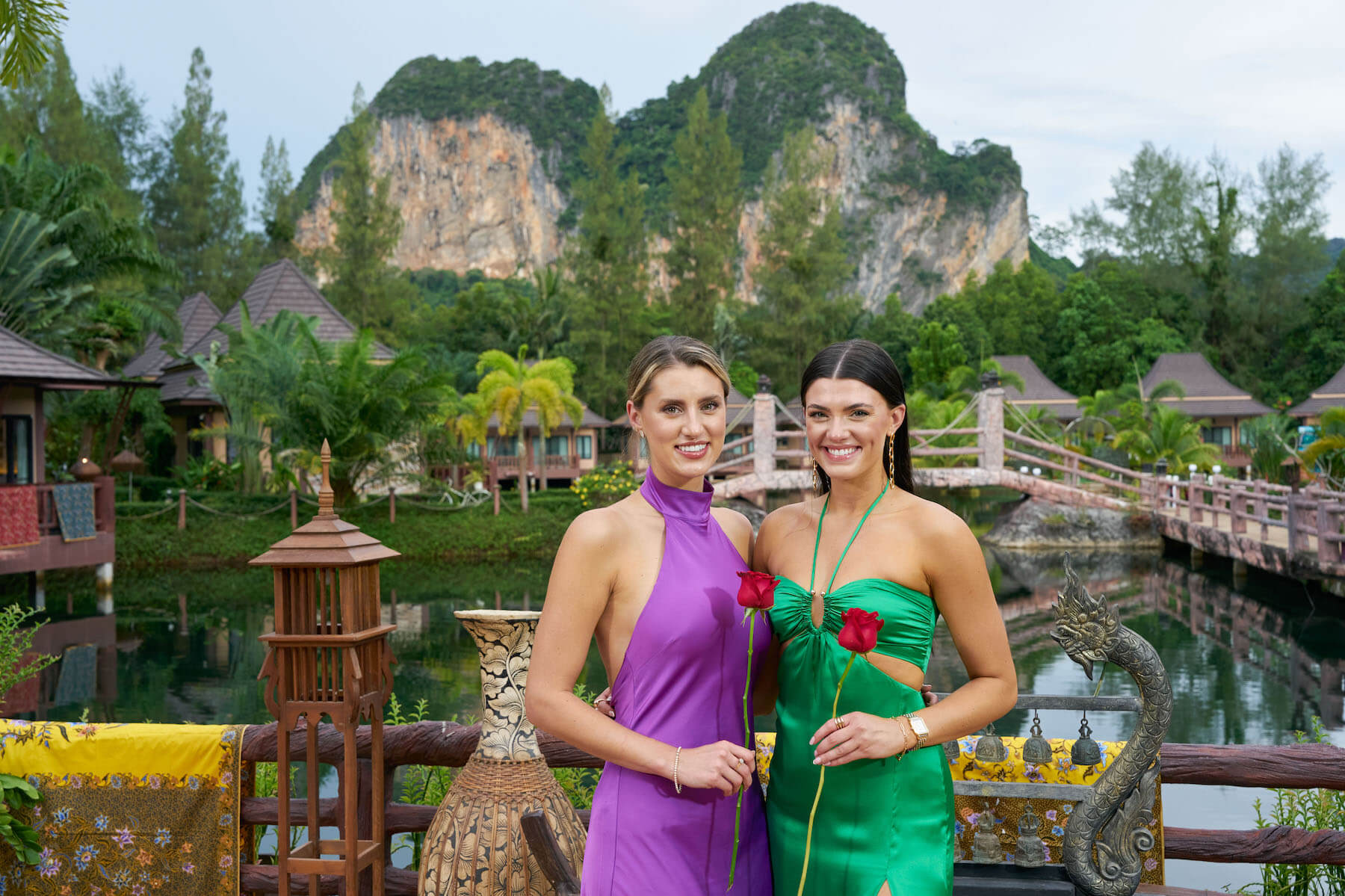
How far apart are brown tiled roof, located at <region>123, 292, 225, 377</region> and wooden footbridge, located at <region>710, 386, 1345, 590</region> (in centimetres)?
1283

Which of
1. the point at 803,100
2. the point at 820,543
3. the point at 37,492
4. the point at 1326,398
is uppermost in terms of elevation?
the point at 803,100

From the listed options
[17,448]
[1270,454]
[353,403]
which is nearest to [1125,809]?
[17,448]

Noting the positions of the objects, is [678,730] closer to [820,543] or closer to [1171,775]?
[820,543]

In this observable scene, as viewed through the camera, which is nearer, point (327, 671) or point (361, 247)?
point (327, 671)

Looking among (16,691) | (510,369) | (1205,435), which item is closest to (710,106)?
(1205,435)

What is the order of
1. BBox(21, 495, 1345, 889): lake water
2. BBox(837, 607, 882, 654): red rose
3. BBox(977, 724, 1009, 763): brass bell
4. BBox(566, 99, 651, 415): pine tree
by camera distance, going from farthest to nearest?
BBox(566, 99, 651, 415): pine tree < BBox(21, 495, 1345, 889): lake water < BBox(977, 724, 1009, 763): brass bell < BBox(837, 607, 882, 654): red rose

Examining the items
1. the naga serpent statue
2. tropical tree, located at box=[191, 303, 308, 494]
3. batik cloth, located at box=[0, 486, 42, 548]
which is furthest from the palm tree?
the naga serpent statue

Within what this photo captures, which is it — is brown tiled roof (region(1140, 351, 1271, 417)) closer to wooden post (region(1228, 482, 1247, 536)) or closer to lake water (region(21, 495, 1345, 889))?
lake water (region(21, 495, 1345, 889))

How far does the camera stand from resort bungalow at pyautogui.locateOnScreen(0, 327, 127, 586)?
12.6m

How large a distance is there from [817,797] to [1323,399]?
33.1 metres

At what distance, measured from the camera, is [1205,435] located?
30797 millimetres

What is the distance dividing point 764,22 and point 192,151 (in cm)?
6296

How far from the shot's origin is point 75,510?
13.5 meters

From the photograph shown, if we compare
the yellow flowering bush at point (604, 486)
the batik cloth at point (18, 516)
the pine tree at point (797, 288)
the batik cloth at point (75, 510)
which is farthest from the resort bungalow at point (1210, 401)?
the batik cloth at point (18, 516)
